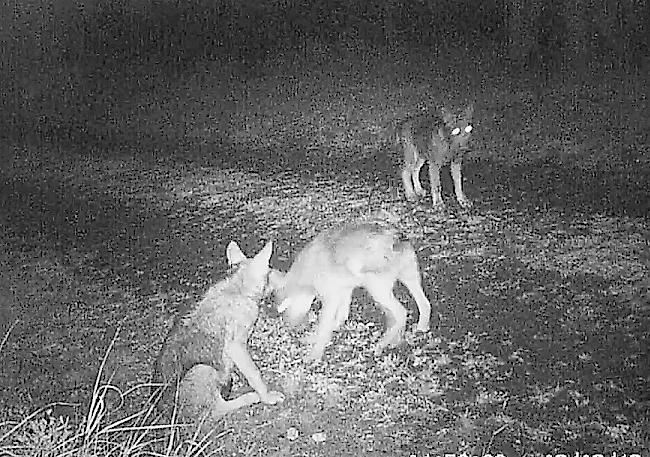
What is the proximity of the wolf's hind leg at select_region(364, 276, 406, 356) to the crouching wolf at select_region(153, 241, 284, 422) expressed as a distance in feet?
0.77

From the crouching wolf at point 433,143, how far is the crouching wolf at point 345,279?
134mm

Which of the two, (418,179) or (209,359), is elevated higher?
(418,179)

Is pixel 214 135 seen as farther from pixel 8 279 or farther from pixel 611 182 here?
pixel 611 182

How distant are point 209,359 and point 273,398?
0.15 meters

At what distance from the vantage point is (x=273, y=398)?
5.69ft

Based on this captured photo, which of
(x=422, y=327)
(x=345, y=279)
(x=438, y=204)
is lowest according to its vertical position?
(x=422, y=327)

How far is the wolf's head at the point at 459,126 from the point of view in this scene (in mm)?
1780

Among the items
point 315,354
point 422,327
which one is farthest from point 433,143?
point 315,354

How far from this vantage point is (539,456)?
1.72 meters

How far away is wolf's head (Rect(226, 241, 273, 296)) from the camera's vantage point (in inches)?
68.9

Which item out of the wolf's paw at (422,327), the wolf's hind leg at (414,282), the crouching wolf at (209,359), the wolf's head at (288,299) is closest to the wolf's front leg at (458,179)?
the wolf's hind leg at (414,282)

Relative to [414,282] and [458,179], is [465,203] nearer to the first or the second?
[458,179]

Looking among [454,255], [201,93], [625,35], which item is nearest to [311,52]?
[201,93]

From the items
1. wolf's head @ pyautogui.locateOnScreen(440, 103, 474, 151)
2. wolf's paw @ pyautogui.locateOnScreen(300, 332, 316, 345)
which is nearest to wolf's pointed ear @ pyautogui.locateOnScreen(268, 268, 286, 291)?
wolf's paw @ pyautogui.locateOnScreen(300, 332, 316, 345)
